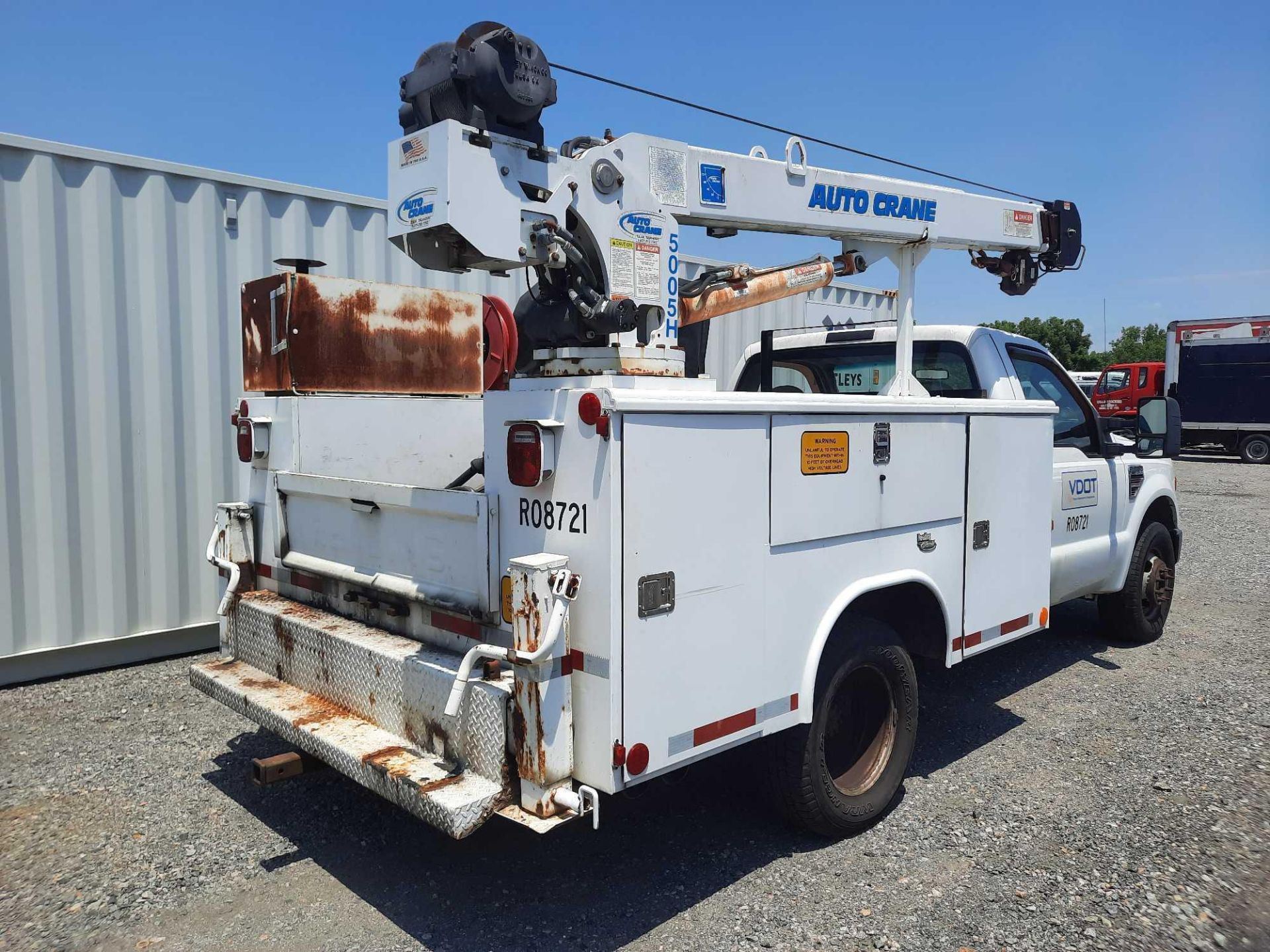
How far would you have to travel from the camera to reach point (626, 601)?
2.51 meters

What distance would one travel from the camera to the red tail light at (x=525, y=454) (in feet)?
8.67

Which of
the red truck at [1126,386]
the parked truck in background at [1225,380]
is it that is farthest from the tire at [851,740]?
the red truck at [1126,386]

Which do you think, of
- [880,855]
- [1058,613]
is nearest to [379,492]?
[880,855]

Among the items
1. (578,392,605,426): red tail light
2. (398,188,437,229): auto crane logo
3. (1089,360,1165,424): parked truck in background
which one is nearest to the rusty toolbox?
(398,188,437,229): auto crane logo

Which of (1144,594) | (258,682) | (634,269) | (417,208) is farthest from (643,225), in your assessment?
(1144,594)

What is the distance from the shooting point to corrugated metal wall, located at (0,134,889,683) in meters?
5.35

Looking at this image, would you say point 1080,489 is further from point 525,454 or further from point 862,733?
point 525,454

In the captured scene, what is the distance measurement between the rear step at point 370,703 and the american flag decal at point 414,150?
166cm

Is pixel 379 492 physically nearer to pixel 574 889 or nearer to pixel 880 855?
pixel 574 889

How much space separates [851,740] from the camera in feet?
12.0

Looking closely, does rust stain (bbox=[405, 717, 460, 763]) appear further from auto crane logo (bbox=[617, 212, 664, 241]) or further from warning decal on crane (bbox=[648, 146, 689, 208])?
warning decal on crane (bbox=[648, 146, 689, 208])

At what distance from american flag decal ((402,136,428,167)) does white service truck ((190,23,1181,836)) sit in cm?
2

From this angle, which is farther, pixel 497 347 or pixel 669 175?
pixel 497 347

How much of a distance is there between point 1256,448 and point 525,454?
26.2m
